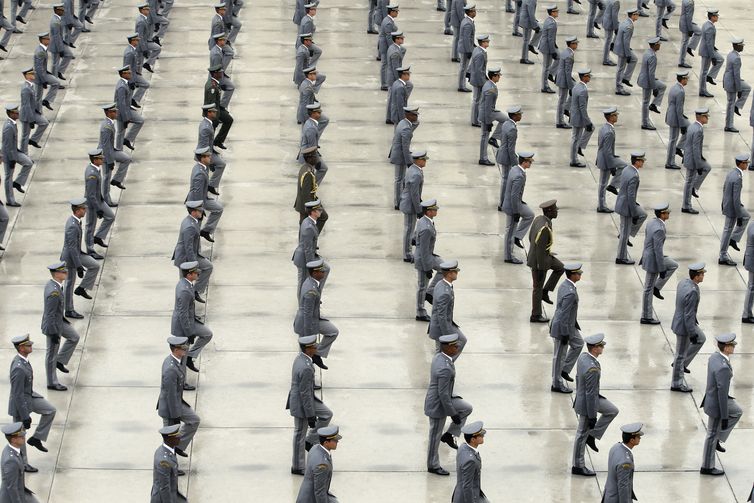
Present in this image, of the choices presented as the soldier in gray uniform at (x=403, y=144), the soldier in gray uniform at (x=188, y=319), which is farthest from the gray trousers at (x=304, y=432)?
the soldier in gray uniform at (x=403, y=144)

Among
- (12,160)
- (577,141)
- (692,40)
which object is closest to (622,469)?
(577,141)

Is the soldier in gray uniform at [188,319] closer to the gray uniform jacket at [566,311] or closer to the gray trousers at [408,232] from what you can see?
the gray uniform jacket at [566,311]

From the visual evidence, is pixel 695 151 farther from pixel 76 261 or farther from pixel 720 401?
pixel 76 261

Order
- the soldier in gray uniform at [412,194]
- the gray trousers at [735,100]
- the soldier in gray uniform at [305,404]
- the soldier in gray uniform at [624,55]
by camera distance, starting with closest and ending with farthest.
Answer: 1. the soldier in gray uniform at [305,404]
2. the soldier in gray uniform at [412,194]
3. the gray trousers at [735,100]
4. the soldier in gray uniform at [624,55]

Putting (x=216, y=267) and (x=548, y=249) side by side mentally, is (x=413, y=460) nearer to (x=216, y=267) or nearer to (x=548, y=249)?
(x=548, y=249)

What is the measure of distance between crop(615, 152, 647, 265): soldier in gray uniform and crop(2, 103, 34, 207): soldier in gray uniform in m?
8.54

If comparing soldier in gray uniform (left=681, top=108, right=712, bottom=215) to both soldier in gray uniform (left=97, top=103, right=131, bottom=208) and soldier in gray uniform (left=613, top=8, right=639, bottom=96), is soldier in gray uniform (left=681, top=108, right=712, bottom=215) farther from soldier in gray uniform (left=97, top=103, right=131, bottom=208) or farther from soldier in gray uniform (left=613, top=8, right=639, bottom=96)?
soldier in gray uniform (left=97, top=103, right=131, bottom=208)

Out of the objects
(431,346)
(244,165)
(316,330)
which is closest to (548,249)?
(431,346)

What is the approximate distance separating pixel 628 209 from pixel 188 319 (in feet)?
21.7

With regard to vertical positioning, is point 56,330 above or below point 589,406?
above

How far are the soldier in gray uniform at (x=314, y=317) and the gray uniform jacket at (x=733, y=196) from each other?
6.20 metres

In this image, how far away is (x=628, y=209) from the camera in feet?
69.7

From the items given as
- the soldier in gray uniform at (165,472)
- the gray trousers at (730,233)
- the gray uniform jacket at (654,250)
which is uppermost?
the gray uniform jacket at (654,250)

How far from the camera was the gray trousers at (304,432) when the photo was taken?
16234 mm
